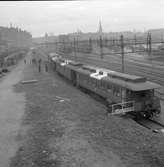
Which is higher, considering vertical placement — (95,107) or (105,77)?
(105,77)

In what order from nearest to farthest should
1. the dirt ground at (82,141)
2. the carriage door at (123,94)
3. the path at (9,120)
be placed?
1. the dirt ground at (82,141)
2. the path at (9,120)
3. the carriage door at (123,94)

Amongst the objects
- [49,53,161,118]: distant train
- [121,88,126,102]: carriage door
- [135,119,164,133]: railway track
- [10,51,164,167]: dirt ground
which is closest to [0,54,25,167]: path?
[10,51,164,167]: dirt ground

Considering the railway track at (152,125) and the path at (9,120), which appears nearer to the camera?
the path at (9,120)

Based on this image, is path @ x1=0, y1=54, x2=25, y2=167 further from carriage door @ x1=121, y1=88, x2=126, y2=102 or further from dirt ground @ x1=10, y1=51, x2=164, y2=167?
carriage door @ x1=121, y1=88, x2=126, y2=102

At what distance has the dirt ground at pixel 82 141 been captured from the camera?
10.3 metres

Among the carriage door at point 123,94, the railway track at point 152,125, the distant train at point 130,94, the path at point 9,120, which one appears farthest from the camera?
the carriage door at point 123,94

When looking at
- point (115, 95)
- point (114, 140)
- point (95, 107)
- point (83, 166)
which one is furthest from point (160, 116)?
point (83, 166)

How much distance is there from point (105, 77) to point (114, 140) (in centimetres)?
961

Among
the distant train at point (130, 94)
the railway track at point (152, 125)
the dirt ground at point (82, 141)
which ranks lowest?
the railway track at point (152, 125)

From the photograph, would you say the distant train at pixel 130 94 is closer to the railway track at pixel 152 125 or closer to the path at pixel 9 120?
the railway track at pixel 152 125

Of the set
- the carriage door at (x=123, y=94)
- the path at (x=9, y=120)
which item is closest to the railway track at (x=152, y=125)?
the carriage door at (x=123, y=94)

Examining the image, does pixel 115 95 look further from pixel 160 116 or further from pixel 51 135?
pixel 51 135

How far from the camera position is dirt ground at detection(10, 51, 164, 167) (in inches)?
407

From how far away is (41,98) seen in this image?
23.2m
